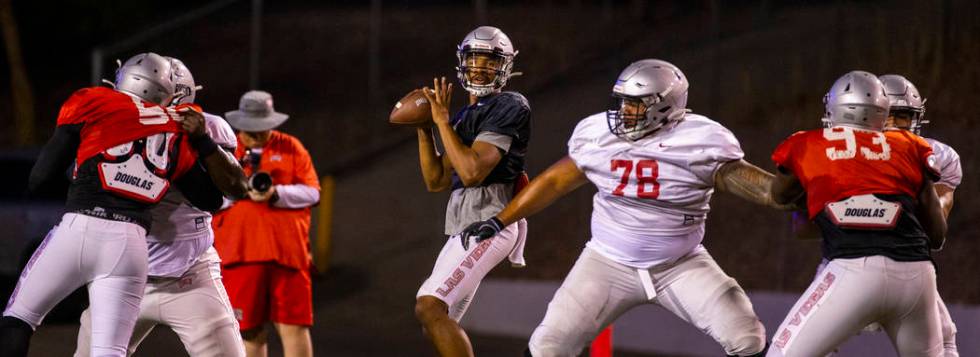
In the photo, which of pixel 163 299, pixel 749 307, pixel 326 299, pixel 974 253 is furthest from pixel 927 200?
pixel 326 299

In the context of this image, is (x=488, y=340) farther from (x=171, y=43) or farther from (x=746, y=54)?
(x=171, y=43)

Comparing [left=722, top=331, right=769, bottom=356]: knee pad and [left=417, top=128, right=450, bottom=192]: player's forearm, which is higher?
[left=417, top=128, right=450, bottom=192]: player's forearm

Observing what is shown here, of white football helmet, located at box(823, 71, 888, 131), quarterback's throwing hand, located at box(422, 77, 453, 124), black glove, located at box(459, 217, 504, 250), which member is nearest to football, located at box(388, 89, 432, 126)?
quarterback's throwing hand, located at box(422, 77, 453, 124)

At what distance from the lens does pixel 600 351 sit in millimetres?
7512

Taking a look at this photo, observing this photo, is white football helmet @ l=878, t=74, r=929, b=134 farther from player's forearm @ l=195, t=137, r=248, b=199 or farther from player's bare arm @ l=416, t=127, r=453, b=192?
player's forearm @ l=195, t=137, r=248, b=199

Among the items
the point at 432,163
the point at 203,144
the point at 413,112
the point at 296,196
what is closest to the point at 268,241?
the point at 296,196

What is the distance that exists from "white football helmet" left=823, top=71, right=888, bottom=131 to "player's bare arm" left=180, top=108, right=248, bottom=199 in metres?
2.86

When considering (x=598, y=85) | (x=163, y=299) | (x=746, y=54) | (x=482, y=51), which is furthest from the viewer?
(x=598, y=85)

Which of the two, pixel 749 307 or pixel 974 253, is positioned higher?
pixel 749 307

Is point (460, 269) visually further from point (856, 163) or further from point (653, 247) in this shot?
point (856, 163)

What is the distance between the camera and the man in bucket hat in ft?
27.5

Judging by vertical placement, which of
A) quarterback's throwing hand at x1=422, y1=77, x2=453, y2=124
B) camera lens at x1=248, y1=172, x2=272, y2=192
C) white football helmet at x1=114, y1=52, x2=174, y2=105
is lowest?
camera lens at x1=248, y1=172, x2=272, y2=192

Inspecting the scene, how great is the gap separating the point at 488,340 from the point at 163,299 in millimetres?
6044

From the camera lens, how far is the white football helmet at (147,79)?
6.30 meters
